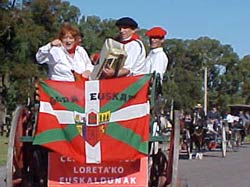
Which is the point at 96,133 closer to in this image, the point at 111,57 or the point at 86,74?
the point at 111,57

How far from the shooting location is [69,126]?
8078mm

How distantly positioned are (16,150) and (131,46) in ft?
5.55

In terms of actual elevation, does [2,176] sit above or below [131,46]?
below

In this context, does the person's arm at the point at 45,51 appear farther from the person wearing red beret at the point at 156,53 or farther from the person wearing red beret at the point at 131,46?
the person wearing red beret at the point at 156,53

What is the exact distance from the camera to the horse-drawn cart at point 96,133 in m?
8.02

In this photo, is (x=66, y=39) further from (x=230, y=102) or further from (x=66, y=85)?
(x=230, y=102)

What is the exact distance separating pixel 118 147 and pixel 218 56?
107 meters

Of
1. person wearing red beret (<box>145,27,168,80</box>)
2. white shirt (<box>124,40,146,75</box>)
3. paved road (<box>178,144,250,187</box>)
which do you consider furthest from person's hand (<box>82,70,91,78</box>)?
paved road (<box>178,144,250,187</box>)

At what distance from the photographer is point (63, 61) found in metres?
8.95

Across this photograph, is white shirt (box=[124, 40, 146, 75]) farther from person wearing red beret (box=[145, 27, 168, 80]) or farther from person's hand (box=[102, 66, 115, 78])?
person wearing red beret (box=[145, 27, 168, 80])

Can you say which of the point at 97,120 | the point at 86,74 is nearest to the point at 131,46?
the point at 86,74

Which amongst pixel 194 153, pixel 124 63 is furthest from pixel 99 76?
pixel 194 153

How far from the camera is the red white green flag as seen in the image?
801 cm

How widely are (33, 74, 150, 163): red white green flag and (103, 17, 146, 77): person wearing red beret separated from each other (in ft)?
1.77
